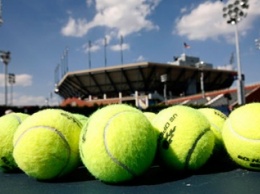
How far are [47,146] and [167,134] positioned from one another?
1.65m

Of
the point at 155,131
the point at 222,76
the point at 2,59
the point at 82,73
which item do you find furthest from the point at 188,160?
the point at 222,76

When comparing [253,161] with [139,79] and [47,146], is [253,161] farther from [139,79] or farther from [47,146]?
[139,79]

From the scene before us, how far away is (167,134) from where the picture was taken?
4.53 m

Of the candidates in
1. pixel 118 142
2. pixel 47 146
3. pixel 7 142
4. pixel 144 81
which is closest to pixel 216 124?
pixel 118 142

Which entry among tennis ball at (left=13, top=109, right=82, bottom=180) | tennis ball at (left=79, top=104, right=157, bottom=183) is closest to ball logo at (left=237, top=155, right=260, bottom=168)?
tennis ball at (left=79, top=104, right=157, bottom=183)

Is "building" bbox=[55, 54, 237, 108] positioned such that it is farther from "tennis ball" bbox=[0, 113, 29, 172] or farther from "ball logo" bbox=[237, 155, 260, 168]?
"ball logo" bbox=[237, 155, 260, 168]

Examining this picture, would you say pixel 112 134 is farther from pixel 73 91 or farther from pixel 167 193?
pixel 73 91

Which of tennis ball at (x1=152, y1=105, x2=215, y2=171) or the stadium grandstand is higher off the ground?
the stadium grandstand

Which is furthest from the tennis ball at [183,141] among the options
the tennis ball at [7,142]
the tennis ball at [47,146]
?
the tennis ball at [7,142]

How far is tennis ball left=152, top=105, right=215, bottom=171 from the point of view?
443cm

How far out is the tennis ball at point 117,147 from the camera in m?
3.90

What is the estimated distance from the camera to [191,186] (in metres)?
3.79

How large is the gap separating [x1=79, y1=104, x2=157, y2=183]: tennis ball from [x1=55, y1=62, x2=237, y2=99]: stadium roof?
6427cm

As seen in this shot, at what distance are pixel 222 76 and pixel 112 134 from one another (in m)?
86.3
